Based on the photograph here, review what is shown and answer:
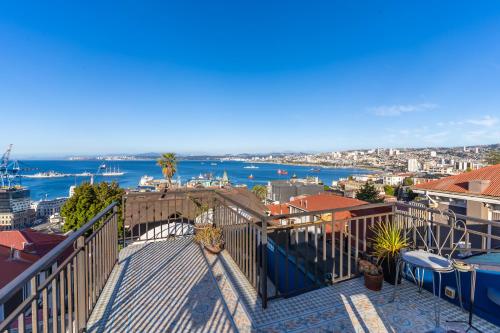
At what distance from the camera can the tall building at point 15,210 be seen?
41375 mm

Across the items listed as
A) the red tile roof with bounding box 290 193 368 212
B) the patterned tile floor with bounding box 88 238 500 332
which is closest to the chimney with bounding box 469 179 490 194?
the red tile roof with bounding box 290 193 368 212

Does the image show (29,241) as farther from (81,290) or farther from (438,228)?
(438,228)

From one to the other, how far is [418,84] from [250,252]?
2621 centimetres

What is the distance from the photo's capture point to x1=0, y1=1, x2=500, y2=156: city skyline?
12227mm

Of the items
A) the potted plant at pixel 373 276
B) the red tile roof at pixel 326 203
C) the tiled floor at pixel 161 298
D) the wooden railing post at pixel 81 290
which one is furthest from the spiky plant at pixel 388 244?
the red tile roof at pixel 326 203

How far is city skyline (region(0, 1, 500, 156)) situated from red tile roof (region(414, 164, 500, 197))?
6.55 meters

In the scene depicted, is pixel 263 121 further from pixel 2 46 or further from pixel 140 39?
pixel 2 46

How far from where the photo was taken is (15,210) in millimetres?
44500

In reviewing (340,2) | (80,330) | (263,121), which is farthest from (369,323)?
(263,121)

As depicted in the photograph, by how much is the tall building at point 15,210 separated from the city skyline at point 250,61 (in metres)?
15.1

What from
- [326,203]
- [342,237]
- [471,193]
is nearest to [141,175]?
[326,203]

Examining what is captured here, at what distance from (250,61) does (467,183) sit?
625 inches

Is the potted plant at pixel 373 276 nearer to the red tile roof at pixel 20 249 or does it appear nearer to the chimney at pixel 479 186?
the red tile roof at pixel 20 249

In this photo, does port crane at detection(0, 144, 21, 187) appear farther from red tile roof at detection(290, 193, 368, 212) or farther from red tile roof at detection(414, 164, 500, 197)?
red tile roof at detection(414, 164, 500, 197)
